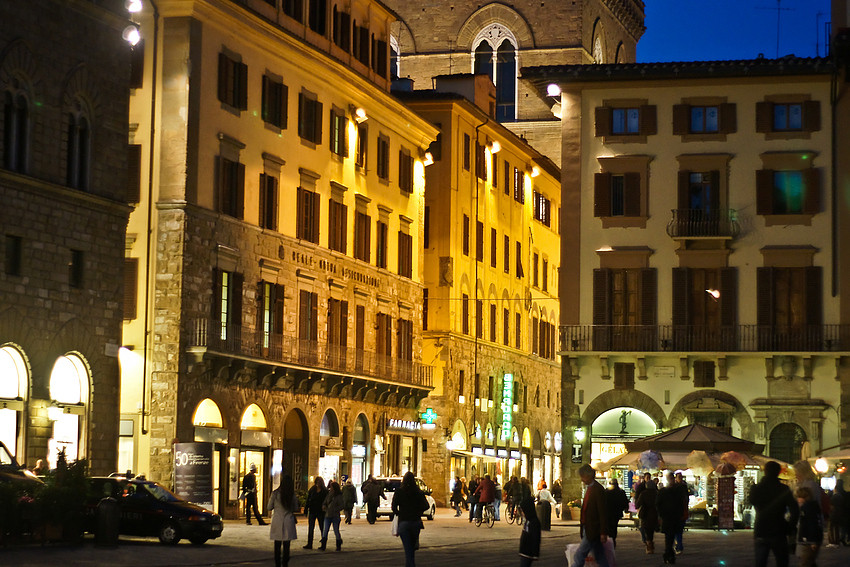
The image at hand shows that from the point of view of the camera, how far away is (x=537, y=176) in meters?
80.4

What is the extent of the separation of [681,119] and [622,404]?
9.66m

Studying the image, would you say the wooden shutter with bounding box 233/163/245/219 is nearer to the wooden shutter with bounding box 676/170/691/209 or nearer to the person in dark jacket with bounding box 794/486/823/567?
the wooden shutter with bounding box 676/170/691/209

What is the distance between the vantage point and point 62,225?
37.6m

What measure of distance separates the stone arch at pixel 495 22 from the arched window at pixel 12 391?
Result: 55.2m

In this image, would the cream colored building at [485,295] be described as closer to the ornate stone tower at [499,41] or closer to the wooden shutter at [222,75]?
the ornate stone tower at [499,41]

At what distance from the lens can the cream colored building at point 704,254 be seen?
2031 inches

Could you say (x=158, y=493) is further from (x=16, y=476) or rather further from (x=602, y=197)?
(x=602, y=197)

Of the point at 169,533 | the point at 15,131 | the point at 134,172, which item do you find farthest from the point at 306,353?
the point at 169,533

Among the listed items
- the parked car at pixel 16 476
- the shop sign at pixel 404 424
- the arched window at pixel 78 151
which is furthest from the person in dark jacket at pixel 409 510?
the shop sign at pixel 404 424

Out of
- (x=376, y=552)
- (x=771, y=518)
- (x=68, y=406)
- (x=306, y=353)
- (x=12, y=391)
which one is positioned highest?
(x=306, y=353)

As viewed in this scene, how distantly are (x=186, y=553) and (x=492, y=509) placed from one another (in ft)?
64.9

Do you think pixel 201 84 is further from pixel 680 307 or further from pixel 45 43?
pixel 680 307

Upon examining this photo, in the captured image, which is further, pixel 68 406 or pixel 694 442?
pixel 694 442

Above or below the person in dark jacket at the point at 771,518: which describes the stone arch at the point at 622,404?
above
